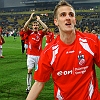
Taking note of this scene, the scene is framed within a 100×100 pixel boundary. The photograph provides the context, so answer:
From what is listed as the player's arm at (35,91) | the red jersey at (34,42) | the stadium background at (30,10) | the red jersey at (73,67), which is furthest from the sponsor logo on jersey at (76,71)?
the stadium background at (30,10)

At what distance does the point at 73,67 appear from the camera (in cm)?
339

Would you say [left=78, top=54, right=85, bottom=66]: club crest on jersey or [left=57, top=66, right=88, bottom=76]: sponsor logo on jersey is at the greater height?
[left=78, top=54, right=85, bottom=66]: club crest on jersey

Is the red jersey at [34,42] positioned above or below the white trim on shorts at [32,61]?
above

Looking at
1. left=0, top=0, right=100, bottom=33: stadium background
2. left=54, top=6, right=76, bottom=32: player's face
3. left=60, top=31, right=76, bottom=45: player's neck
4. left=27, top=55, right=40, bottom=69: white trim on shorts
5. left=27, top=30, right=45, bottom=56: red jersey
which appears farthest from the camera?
left=0, top=0, right=100, bottom=33: stadium background

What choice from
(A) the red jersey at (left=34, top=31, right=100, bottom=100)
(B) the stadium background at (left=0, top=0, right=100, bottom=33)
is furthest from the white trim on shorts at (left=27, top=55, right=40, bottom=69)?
(B) the stadium background at (left=0, top=0, right=100, bottom=33)

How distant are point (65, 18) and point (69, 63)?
53cm

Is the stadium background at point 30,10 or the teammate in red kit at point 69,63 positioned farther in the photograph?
the stadium background at point 30,10

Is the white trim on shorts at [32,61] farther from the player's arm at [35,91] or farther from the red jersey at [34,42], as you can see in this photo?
the player's arm at [35,91]

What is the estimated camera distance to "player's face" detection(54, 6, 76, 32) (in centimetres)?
329

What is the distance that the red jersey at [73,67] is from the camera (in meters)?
3.38

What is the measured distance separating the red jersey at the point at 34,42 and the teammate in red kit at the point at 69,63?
6.74 m

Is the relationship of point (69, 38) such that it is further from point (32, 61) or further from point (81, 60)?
point (32, 61)

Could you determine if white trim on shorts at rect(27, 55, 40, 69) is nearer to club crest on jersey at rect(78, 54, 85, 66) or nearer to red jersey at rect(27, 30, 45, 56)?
red jersey at rect(27, 30, 45, 56)

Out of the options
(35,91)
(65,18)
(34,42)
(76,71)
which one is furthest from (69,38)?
(34,42)
